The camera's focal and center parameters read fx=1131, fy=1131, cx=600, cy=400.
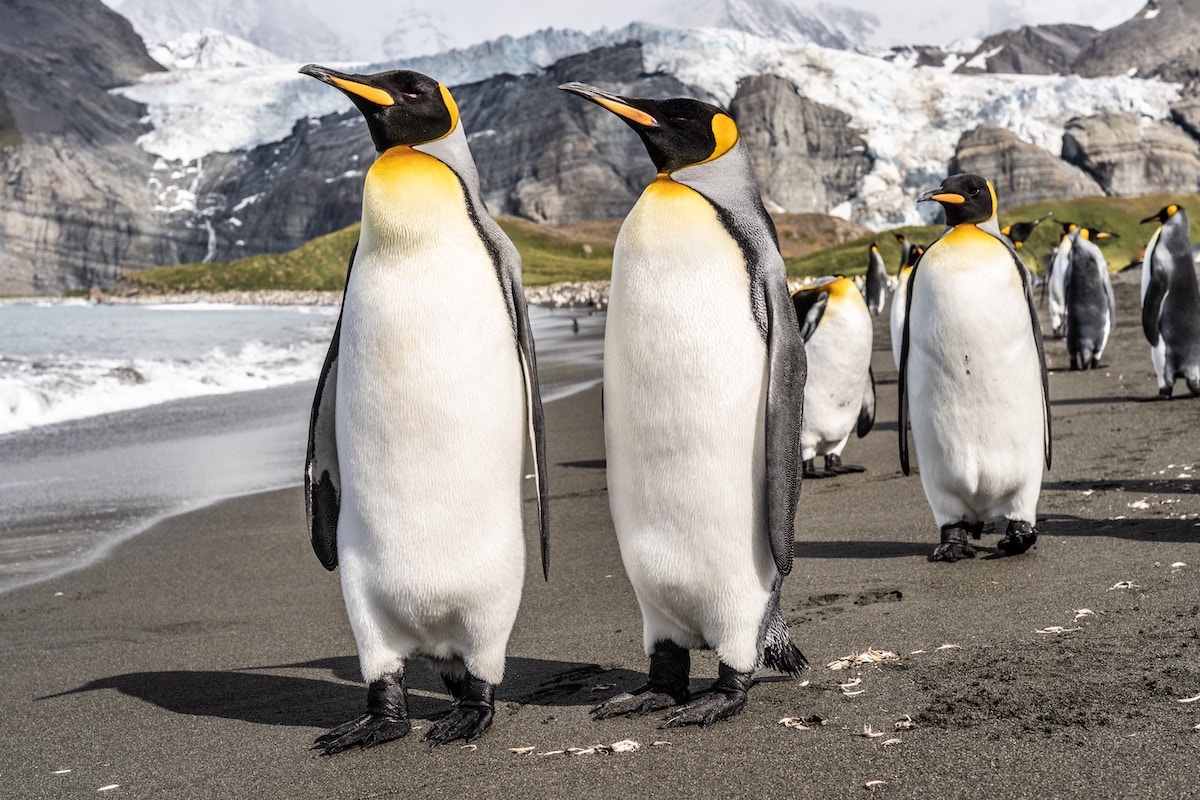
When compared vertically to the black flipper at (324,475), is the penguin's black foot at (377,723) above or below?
below

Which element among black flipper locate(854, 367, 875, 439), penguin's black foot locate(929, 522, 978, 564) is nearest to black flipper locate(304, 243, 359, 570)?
penguin's black foot locate(929, 522, 978, 564)

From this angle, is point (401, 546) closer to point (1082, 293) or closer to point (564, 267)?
point (1082, 293)

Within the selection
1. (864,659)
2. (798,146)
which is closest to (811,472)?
(864,659)

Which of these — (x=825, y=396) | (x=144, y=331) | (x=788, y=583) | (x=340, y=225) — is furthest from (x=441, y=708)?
(x=340, y=225)

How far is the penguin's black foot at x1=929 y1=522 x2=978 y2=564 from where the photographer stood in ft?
16.0

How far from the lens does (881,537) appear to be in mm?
5594

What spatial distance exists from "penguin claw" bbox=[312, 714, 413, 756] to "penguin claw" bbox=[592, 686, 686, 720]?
53 cm

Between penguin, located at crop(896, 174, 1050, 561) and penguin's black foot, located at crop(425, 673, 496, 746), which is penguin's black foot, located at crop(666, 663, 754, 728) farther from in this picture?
penguin, located at crop(896, 174, 1050, 561)

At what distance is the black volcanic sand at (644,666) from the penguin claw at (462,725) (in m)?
0.04

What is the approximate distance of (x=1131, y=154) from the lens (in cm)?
11231

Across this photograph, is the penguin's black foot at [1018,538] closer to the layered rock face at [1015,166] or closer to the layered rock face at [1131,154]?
the layered rock face at [1015,166]

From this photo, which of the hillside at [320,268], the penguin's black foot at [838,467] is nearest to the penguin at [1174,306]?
the penguin's black foot at [838,467]

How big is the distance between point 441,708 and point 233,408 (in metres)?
10.9

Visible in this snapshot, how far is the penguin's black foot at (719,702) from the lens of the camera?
2.96 meters
